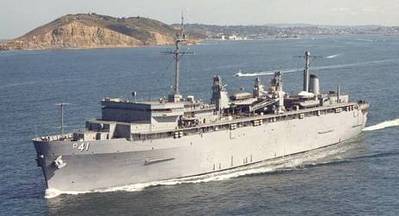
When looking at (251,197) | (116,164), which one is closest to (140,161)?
(116,164)

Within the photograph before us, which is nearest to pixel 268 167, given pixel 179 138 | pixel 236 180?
pixel 236 180

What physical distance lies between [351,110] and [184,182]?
2130cm

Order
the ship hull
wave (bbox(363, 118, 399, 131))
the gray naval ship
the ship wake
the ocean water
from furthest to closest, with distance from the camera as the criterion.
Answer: wave (bbox(363, 118, 399, 131)) → the ship wake → the gray naval ship → the ship hull → the ocean water

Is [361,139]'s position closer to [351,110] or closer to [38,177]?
[351,110]

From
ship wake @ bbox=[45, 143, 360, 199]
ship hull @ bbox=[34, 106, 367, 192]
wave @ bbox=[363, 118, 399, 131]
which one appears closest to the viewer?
ship hull @ bbox=[34, 106, 367, 192]

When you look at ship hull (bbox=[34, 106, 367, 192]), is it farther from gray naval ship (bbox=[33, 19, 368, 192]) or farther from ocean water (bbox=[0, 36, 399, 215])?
ocean water (bbox=[0, 36, 399, 215])

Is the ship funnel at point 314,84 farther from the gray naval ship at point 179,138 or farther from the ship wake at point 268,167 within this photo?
the ship wake at point 268,167

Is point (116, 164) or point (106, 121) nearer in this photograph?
point (116, 164)

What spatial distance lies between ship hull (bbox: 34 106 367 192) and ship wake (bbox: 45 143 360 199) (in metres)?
0.29

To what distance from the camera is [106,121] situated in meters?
41.7

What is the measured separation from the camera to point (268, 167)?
4594 cm

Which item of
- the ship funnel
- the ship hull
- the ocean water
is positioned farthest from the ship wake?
the ship funnel

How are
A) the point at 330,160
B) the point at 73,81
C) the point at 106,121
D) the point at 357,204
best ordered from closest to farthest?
the point at 357,204
the point at 106,121
the point at 330,160
the point at 73,81

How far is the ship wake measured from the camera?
1540 inches
